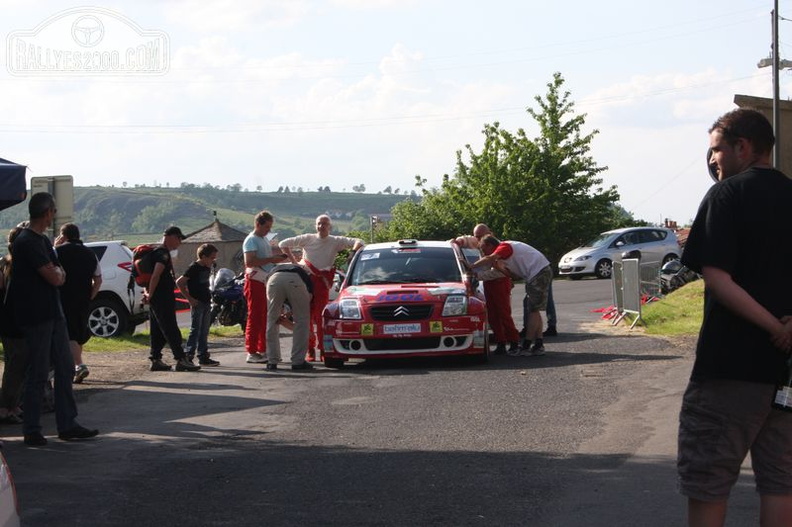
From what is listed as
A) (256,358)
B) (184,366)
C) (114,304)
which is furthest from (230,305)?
(184,366)

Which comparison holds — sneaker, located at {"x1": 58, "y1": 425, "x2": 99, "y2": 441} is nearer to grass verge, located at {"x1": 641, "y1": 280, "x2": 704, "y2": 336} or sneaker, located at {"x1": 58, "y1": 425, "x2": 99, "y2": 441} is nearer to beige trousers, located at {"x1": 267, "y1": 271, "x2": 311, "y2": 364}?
beige trousers, located at {"x1": 267, "y1": 271, "x2": 311, "y2": 364}

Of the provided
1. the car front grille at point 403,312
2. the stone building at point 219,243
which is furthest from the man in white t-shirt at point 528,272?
the stone building at point 219,243

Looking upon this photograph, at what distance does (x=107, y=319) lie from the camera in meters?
22.1

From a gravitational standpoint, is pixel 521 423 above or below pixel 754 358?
below

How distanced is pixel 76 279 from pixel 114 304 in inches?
352

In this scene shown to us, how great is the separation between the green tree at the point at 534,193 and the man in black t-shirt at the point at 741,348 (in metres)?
56.4

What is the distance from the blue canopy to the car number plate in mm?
5179

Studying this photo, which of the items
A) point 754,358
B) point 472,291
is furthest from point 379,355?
point 754,358

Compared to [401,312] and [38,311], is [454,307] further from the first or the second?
[38,311]

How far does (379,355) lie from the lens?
49.6 ft

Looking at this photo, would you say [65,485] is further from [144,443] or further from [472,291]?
[472,291]

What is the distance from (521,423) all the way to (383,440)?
135cm

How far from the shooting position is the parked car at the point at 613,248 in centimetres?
3897

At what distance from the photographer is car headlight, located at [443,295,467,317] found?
1508 cm
